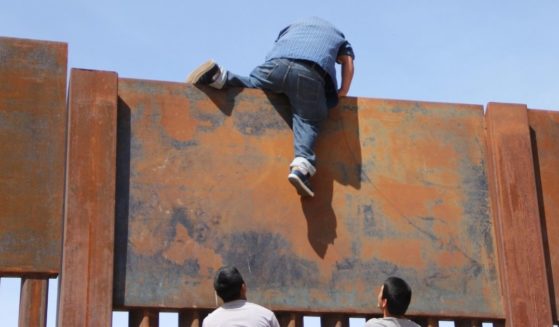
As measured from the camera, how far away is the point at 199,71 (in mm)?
7629

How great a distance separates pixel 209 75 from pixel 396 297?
2561 millimetres

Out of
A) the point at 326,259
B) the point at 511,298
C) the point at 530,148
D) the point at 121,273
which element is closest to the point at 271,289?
the point at 326,259

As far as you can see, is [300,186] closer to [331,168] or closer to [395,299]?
[331,168]

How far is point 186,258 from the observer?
722 centimetres

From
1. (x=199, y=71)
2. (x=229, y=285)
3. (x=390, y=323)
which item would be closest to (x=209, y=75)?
(x=199, y=71)

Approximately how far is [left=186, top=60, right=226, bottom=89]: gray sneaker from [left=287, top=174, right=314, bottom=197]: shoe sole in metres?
0.81

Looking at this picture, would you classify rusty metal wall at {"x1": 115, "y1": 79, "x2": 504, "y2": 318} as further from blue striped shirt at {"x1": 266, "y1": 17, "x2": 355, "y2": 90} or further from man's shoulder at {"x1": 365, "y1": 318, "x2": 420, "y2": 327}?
man's shoulder at {"x1": 365, "y1": 318, "x2": 420, "y2": 327}

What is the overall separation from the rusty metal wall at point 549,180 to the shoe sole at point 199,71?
2.32m

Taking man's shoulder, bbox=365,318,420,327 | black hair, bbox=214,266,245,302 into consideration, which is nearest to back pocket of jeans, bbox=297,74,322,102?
black hair, bbox=214,266,245,302

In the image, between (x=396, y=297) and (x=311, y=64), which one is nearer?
(x=396, y=297)

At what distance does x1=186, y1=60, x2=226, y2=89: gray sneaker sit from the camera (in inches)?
299

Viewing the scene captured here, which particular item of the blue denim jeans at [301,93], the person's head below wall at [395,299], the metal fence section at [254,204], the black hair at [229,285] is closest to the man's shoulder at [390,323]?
the person's head below wall at [395,299]

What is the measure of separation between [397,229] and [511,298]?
85 centimetres

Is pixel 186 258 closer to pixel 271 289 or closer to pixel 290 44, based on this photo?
pixel 271 289
